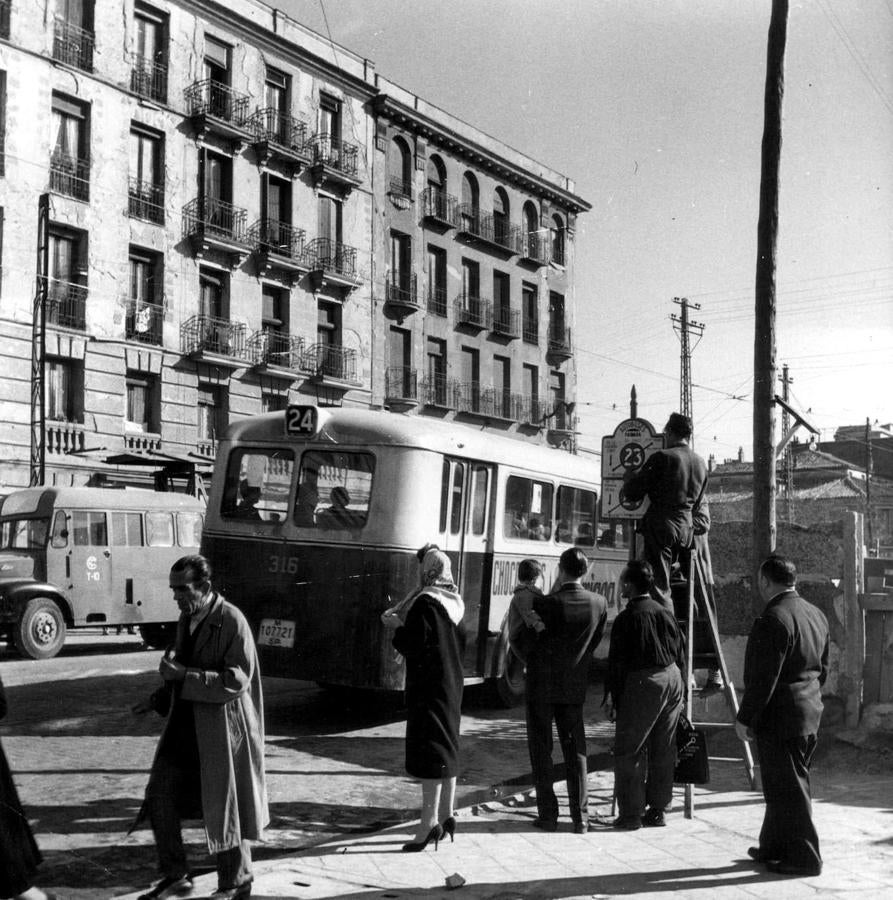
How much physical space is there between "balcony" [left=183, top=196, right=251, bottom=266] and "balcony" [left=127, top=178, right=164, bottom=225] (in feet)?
2.87

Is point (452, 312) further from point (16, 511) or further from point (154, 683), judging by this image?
point (154, 683)

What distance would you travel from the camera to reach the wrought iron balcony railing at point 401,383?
38031 millimetres

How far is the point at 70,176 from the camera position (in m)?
27.6

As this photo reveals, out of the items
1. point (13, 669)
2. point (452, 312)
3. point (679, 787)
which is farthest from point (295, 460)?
point (452, 312)

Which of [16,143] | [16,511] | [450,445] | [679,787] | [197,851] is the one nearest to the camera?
[197,851]

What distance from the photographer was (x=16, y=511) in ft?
58.7

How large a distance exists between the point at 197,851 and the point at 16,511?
12.5 meters

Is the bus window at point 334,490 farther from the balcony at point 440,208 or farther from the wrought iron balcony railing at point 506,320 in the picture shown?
the wrought iron balcony railing at point 506,320

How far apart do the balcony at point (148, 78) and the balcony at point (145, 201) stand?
7.57 ft

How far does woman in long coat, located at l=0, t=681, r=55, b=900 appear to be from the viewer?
4.98 metres

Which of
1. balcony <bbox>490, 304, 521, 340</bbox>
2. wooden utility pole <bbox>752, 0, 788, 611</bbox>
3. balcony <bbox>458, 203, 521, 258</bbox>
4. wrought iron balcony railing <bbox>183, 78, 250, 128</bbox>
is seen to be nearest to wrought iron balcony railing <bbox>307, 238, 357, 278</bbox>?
wrought iron balcony railing <bbox>183, 78, 250, 128</bbox>

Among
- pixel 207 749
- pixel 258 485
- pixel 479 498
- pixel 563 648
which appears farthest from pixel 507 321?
pixel 207 749

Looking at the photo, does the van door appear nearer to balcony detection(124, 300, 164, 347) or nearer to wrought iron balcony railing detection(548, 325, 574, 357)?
balcony detection(124, 300, 164, 347)

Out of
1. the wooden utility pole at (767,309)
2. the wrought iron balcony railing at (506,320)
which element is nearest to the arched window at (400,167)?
the wrought iron balcony railing at (506,320)
